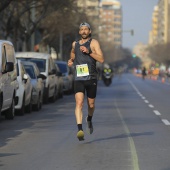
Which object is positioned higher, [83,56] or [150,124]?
[83,56]

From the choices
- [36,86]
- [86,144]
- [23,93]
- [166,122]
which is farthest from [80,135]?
[36,86]

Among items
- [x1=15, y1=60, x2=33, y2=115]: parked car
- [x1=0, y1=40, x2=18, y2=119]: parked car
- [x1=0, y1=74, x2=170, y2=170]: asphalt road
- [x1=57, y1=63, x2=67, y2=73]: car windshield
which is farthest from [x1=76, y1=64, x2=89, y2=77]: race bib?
[x1=57, y1=63, x2=67, y2=73]: car windshield

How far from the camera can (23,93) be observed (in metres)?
19.9

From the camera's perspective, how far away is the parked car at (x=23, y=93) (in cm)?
1962

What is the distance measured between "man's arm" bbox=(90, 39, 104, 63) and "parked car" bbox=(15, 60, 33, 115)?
7.71 metres

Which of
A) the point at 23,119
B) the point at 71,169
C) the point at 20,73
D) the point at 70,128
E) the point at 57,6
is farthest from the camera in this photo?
the point at 57,6

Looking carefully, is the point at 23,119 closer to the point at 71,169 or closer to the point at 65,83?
the point at 71,169

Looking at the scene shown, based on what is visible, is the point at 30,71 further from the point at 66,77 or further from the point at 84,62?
the point at 66,77

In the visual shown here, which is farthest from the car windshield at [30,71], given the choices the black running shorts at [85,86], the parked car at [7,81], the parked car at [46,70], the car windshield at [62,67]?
the car windshield at [62,67]

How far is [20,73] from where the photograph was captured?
2036 centimetres

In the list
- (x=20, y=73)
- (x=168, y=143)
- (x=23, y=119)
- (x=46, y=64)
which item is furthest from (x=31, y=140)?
(x=46, y=64)

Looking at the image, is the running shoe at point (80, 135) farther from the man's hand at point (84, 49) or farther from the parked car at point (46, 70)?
the parked car at point (46, 70)

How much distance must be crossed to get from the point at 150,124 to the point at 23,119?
3522 millimetres

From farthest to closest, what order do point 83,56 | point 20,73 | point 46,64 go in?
point 46,64
point 20,73
point 83,56
